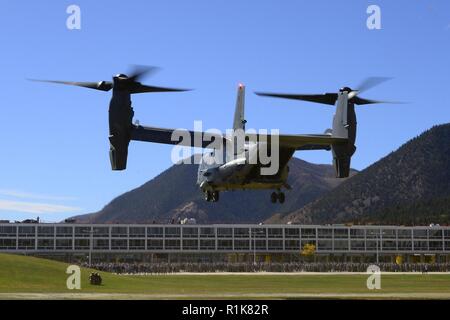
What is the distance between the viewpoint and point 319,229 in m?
199

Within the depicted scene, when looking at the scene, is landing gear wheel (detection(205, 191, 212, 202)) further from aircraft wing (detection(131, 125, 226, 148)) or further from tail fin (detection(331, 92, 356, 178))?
tail fin (detection(331, 92, 356, 178))

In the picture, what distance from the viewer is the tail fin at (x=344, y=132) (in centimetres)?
5475

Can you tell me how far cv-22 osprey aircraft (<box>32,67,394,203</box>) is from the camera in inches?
2060

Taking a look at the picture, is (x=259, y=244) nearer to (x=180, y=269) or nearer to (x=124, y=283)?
(x=180, y=269)

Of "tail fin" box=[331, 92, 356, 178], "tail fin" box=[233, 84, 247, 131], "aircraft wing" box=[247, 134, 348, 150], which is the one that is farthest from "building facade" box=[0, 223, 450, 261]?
"aircraft wing" box=[247, 134, 348, 150]

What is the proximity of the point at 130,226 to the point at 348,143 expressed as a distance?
134 meters

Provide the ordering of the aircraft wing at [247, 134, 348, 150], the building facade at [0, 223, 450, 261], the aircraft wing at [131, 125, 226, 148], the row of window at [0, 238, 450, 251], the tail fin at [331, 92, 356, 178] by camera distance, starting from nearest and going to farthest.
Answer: the aircraft wing at [247, 134, 348, 150] < the tail fin at [331, 92, 356, 178] < the aircraft wing at [131, 125, 226, 148] < the row of window at [0, 238, 450, 251] < the building facade at [0, 223, 450, 261]

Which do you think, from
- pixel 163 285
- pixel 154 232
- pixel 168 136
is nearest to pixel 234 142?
pixel 168 136

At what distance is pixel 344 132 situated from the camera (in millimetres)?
56219

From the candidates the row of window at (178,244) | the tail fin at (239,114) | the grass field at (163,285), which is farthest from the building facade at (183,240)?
the tail fin at (239,114)

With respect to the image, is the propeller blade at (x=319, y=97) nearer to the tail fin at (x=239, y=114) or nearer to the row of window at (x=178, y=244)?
the tail fin at (x=239, y=114)

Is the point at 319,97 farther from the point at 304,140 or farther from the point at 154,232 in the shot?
the point at 154,232

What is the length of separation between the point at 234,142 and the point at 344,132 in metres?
8.31
